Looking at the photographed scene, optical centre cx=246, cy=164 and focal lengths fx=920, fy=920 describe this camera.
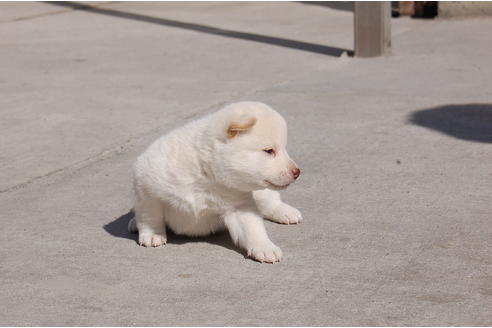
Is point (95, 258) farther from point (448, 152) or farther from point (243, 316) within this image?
point (448, 152)

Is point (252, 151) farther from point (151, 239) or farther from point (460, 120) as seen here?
point (460, 120)

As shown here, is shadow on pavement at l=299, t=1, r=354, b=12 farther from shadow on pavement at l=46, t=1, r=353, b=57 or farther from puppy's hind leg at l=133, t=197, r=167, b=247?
puppy's hind leg at l=133, t=197, r=167, b=247

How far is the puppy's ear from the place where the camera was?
4098 millimetres

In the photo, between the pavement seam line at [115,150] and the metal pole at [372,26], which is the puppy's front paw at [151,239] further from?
the metal pole at [372,26]

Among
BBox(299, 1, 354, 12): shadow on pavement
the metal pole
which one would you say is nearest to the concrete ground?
the metal pole

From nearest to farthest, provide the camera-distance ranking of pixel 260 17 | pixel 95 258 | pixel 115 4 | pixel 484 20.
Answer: pixel 95 258 → pixel 484 20 → pixel 260 17 → pixel 115 4

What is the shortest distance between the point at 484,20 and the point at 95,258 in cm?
845

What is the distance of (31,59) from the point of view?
991cm

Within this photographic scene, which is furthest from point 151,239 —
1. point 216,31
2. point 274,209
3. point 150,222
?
point 216,31

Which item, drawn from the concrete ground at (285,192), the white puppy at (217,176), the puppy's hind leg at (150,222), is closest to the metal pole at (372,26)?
the concrete ground at (285,192)

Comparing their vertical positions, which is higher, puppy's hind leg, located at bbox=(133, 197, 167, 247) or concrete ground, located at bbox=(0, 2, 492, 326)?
puppy's hind leg, located at bbox=(133, 197, 167, 247)

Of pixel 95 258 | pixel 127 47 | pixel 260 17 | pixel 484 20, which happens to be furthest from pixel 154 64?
pixel 95 258

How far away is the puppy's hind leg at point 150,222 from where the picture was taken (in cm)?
447

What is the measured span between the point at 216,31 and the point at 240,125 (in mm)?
7656
